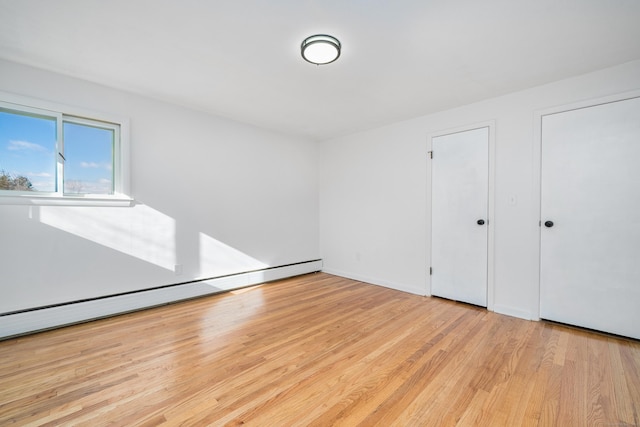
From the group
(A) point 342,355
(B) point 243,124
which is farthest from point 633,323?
(B) point 243,124

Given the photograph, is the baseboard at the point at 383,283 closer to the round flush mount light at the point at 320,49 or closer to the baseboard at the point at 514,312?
the baseboard at the point at 514,312

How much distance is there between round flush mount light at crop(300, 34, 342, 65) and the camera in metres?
2.02

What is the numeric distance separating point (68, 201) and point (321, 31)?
9.45ft

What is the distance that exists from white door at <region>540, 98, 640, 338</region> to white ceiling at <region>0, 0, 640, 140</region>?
57 centimetres

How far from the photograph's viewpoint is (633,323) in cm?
237

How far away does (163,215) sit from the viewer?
3.29 metres

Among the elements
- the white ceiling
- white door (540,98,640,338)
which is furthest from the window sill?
white door (540,98,640,338)

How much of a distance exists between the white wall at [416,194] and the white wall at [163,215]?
696mm

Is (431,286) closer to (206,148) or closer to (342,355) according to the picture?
(342,355)

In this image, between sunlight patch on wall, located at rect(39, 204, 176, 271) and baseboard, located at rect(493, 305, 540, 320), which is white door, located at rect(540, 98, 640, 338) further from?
sunlight patch on wall, located at rect(39, 204, 176, 271)

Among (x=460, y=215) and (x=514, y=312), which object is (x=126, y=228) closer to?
(x=460, y=215)

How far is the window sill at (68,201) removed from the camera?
244 centimetres

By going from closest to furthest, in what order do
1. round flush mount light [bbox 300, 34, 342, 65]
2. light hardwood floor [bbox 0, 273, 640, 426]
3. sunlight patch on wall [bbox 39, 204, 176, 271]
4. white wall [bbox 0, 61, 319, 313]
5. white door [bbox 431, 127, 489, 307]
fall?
light hardwood floor [bbox 0, 273, 640, 426]
round flush mount light [bbox 300, 34, 342, 65]
white wall [bbox 0, 61, 319, 313]
sunlight patch on wall [bbox 39, 204, 176, 271]
white door [bbox 431, 127, 489, 307]

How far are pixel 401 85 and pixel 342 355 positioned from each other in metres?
2.65
